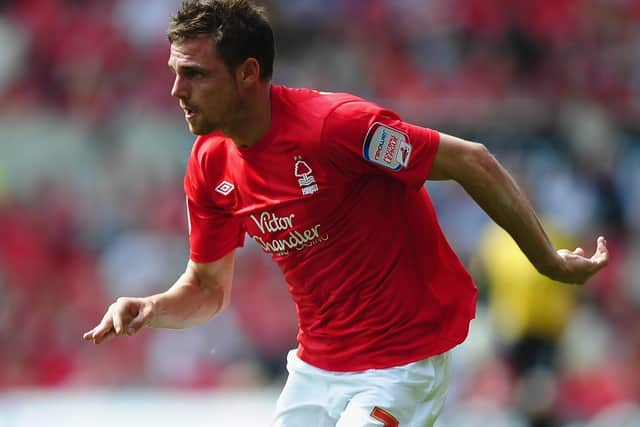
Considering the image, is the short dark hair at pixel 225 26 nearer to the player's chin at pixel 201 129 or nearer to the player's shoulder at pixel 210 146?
the player's chin at pixel 201 129

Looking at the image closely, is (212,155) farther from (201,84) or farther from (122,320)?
(122,320)

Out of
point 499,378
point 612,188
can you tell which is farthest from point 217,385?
point 612,188

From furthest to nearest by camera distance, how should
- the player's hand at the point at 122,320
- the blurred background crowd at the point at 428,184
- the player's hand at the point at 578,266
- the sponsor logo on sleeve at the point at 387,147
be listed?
the blurred background crowd at the point at 428,184 < the player's hand at the point at 578,266 < the sponsor logo on sleeve at the point at 387,147 < the player's hand at the point at 122,320

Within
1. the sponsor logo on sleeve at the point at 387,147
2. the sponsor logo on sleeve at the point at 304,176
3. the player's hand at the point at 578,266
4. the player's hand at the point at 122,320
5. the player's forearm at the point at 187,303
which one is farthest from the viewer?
the player's forearm at the point at 187,303

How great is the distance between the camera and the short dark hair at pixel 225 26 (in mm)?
4270

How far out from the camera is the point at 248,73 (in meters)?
4.35

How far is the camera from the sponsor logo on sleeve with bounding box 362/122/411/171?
13.6ft

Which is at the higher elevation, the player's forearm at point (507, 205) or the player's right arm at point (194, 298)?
the player's forearm at point (507, 205)

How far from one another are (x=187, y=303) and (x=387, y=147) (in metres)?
1.11

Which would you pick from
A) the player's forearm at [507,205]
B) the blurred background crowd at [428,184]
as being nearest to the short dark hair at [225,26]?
the player's forearm at [507,205]

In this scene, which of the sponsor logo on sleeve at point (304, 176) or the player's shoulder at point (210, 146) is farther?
the player's shoulder at point (210, 146)

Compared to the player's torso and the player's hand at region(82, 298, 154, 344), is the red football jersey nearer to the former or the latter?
the player's torso

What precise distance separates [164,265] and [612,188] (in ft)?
13.6

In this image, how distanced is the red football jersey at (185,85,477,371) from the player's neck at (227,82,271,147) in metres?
0.03
